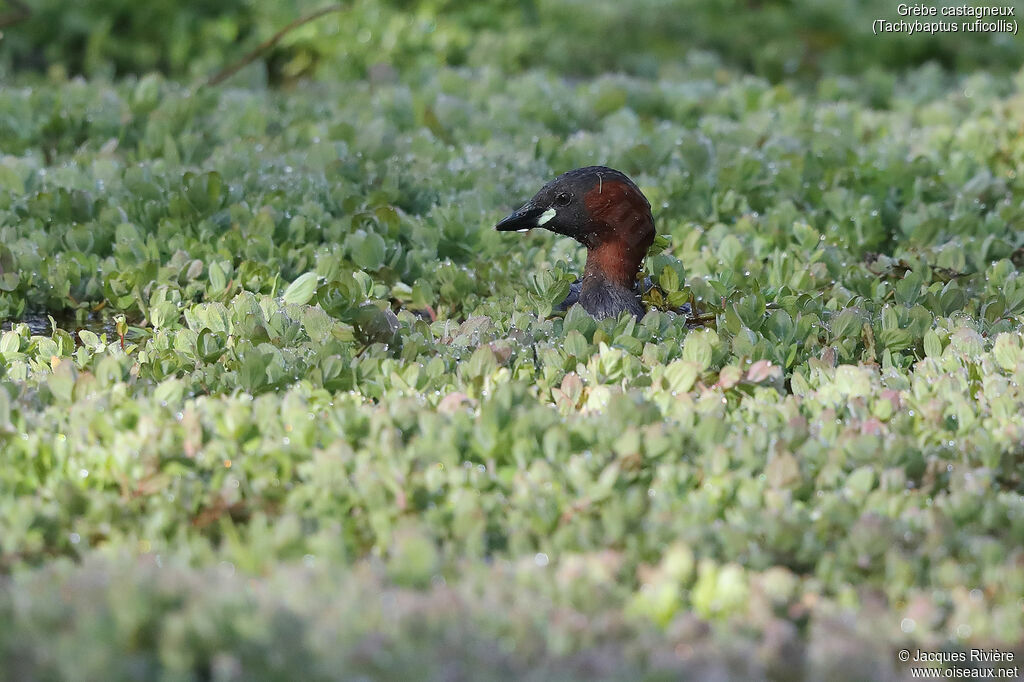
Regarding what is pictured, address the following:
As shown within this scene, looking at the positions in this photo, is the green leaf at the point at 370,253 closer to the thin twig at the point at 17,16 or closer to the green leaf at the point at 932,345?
the green leaf at the point at 932,345

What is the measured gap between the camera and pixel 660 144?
651 cm

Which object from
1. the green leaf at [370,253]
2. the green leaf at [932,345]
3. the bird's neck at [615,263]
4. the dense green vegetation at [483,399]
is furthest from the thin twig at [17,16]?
the green leaf at [932,345]

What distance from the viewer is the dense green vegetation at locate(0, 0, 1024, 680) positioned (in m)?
2.43

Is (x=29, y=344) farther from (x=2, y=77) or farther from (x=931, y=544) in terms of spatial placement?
(x=2, y=77)

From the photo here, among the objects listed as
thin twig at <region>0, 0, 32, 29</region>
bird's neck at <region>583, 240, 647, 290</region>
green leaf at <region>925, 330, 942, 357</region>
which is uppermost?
thin twig at <region>0, 0, 32, 29</region>

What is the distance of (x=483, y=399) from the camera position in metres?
3.38

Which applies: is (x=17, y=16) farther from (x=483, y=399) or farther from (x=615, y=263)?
(x=483, y=399)

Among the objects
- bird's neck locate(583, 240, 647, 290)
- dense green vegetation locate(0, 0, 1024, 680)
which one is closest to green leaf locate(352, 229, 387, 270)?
dense green vegetation locate(0, 0, 1024, 680)

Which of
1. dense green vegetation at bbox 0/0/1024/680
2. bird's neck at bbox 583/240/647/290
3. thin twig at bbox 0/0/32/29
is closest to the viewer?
Result: dense green vegetation at bbox 0/0/1024/680

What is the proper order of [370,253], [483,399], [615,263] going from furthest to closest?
[370,253] → [615,263] → [483,399]

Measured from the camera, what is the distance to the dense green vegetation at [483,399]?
2428 mm

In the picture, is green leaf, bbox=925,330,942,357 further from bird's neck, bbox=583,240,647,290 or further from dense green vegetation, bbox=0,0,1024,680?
bird's neck, bbox=583,240,647,290

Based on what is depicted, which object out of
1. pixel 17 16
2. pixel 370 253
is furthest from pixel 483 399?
pixel 17 16

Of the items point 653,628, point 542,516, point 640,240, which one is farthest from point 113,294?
point 653,628
